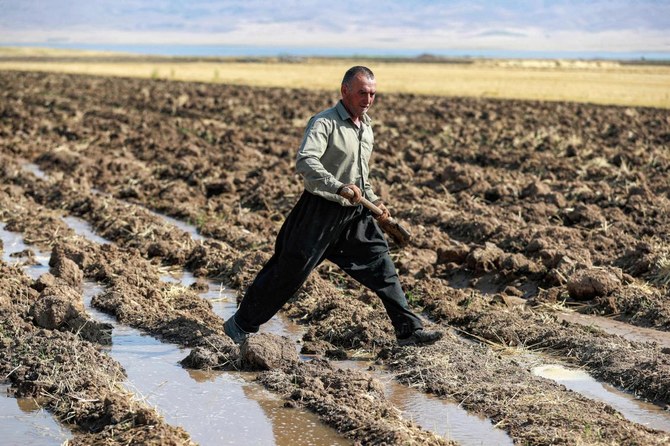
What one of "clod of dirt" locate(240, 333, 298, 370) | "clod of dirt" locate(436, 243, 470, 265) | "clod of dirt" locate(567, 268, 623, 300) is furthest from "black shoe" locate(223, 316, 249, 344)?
"clod of dirt" locate(436, 243, 470, 265)

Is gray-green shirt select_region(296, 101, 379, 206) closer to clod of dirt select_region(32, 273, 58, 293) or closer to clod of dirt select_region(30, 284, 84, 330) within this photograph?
clod of dirt select_region(30, 284, 84, 330)

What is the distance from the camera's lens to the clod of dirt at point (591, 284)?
8484mm

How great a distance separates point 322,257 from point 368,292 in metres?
1.81

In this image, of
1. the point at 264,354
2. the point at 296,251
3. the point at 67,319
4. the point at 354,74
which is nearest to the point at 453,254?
the point at 296,251

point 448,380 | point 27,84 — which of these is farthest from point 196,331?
point 27,84

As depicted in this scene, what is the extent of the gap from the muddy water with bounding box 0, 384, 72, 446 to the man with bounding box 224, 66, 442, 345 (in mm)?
1510

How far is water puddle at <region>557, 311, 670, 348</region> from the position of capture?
757 centimetres

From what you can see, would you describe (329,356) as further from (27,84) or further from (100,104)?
(27,84)

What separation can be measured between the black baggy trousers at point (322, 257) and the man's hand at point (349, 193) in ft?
0.93

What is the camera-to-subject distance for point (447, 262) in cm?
970

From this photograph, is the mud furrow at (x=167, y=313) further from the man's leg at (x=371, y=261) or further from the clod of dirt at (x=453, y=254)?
the clod of dirt at (x=453, y=254)

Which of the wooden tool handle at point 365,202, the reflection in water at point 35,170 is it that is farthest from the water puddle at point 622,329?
the reflection in water at point 35,170

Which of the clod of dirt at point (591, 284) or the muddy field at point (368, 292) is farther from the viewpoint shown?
the clod of dirt at point (591, 284)

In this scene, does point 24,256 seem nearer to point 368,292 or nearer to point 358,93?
point 368,292
